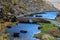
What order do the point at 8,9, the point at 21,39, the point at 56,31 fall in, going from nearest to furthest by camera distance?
the point at 21,39
the point at 56,31
the point at 8,9

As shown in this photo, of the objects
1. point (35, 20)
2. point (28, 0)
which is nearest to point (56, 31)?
point (35, 20)

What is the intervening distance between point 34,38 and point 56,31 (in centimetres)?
642

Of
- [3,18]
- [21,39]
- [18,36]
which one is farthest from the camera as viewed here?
[3,18]

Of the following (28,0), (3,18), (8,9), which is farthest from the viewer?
(28,0)

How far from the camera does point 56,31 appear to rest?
4556 cm

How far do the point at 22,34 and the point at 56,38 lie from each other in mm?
7450

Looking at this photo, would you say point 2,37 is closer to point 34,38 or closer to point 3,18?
point 34,38

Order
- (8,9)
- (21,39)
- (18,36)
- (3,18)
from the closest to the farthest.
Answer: (21,39) → (18,36) → (3,18) → (8,9)

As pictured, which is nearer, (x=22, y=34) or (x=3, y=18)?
(x=22, y=34)

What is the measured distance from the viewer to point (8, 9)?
229ft

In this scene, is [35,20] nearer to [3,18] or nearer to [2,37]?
[3,18]

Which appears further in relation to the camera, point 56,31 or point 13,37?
point 56,31

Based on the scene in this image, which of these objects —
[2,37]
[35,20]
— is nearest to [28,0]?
[35,20]

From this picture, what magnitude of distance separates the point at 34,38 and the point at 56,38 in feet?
13.4
